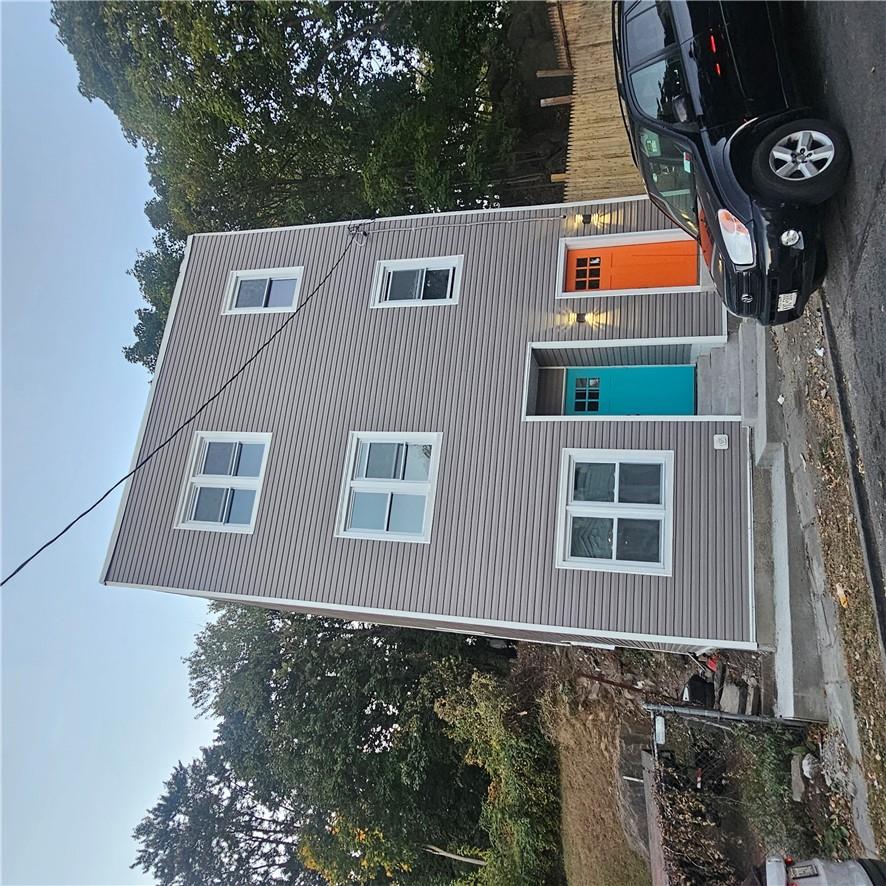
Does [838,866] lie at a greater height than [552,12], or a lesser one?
lesser

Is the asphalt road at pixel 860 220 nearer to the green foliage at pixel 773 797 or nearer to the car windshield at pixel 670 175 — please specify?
the car windshield at pixel 670 175

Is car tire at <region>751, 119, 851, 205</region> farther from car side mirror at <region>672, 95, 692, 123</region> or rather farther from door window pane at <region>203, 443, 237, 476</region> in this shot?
door window pane at <region>203, 443, 237, 476</region>

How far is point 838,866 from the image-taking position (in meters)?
5.71

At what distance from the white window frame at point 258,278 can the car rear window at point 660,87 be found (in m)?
7.46

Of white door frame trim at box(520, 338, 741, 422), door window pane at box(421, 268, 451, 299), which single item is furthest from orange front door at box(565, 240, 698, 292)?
door window pane at box(421, 268, 451, 299)

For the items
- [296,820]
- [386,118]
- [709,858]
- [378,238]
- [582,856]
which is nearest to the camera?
[709,858]

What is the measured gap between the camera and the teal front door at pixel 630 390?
10945mm

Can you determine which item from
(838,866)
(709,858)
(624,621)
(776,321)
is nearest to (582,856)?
(709,858)

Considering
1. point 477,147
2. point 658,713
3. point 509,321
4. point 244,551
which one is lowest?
point 658,713

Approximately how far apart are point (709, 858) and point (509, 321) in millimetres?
9196

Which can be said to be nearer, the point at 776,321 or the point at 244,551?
the point at 776,321

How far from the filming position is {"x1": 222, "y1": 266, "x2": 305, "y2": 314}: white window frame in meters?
13.0

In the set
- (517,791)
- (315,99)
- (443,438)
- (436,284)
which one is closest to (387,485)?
(443,438)

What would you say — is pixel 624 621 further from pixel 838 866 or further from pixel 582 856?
pixel 582 856
